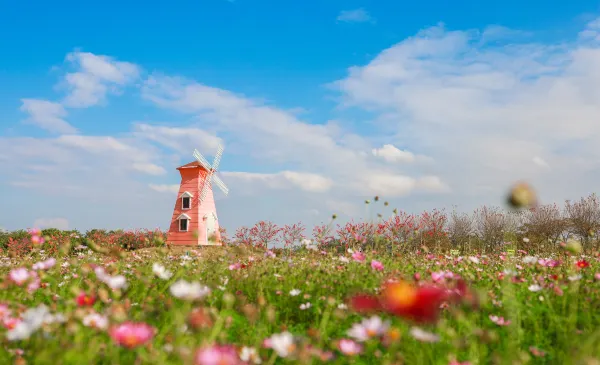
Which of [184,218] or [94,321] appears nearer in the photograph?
[94,321]

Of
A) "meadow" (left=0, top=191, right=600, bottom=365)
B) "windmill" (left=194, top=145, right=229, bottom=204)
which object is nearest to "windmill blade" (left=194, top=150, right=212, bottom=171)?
"windmill" (left=194, top=145, right=229, bottom=204)

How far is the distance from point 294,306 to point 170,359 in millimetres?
2389

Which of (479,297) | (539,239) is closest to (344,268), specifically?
(479,297)

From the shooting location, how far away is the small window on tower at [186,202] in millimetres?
23345

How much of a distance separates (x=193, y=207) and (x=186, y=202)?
509 mm

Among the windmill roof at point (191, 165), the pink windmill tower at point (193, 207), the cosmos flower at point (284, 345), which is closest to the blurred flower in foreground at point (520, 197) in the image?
the cosmos flower at point (284, 345)

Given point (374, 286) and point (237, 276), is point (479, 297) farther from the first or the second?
point (237, 276)

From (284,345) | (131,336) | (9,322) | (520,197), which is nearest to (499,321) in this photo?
(520,197)

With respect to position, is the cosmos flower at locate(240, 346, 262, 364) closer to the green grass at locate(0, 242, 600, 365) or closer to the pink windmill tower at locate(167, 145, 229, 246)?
the green grass at locate(0, 242, 600, 365)

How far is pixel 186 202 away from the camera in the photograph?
2347cm

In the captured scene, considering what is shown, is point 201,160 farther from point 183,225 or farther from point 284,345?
point 284,345

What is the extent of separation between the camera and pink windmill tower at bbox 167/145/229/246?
907 inches

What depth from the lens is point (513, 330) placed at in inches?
167

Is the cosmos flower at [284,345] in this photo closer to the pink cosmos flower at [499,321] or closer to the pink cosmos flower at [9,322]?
the pink cosmos flower at [9,322]
